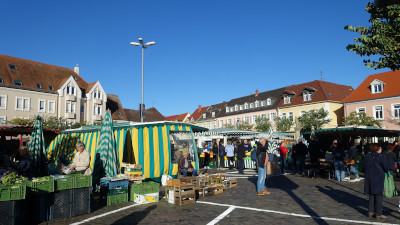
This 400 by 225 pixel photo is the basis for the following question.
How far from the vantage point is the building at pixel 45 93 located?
4278cm

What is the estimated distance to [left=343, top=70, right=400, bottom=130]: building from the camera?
1495 inches

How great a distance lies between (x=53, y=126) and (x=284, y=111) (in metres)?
36.6

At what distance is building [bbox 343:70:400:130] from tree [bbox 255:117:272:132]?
1311cm

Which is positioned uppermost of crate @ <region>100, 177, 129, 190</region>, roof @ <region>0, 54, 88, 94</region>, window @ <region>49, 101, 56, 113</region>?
roof @ <region>0, 54, 88, 94</region>

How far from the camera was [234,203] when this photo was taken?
28.8 ft

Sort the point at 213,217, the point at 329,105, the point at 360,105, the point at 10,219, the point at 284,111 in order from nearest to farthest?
1. the point at 10,219
2. the point at 213,217
3. the point at 360,105
4. the point at 329,105
5. the point at 284,111

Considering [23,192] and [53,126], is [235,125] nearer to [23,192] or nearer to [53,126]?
[53,126]

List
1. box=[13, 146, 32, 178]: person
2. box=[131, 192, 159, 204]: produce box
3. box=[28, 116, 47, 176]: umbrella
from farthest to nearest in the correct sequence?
box=[28, 116, 47, 176]: umbrella
box=[131, 192, 159, 204]: produce box
box=[13, 146, 32, 178]: person

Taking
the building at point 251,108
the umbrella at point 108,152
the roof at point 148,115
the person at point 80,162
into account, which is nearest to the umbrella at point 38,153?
the person at point 80,162

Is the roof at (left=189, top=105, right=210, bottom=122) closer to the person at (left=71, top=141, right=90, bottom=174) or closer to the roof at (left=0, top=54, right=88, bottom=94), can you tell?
the roof at (left=0, top=54, right=88, bottom=94)

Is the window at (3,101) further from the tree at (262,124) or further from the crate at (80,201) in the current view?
the crate at (80,201)

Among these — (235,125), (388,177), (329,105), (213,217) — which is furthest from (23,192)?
(235,125)

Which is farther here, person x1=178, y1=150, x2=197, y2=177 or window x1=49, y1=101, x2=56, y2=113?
window x1=49, y1=101, x2=56, y2=113

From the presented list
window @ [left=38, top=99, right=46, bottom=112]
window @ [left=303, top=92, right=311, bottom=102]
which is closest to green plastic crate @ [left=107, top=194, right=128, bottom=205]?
window @ [left=38, top=99, right=46, bottom=112]
